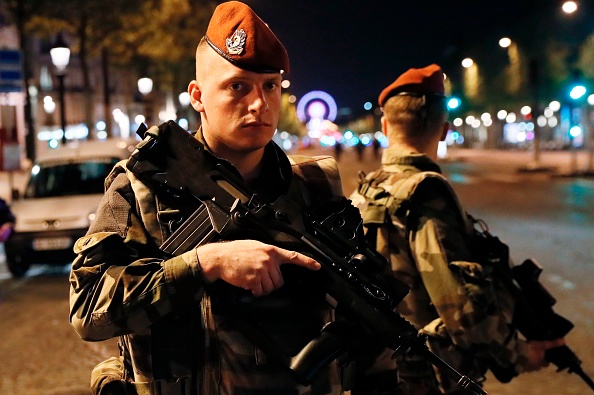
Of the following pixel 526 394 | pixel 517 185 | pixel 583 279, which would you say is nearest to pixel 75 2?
pixel 517 185

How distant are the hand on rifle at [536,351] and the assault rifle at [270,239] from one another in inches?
38.7

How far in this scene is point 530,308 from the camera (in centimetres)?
290

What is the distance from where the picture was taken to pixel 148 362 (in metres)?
1.93

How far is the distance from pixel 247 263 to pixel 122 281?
30 centimetres

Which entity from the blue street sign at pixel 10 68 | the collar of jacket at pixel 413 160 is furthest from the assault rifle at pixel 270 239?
the blue street sign at pixel 10 68

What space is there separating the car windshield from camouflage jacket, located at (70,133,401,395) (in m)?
10.4

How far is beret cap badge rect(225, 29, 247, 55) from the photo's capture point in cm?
195

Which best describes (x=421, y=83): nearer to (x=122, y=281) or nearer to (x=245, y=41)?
(x=245, y=41)

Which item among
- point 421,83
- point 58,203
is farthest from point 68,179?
point 421,83

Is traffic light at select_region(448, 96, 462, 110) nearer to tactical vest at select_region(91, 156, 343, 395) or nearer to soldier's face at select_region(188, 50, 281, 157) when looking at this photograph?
soldier's face at select_region(188, 50, 281, 157)

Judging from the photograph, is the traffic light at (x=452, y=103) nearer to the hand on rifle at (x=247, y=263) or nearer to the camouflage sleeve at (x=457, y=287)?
the camouflage sleeve at (x=457, y=287)

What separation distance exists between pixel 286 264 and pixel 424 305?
4.10 feet

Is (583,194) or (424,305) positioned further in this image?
(583,194)

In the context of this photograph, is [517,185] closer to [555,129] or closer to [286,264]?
[286,264]
